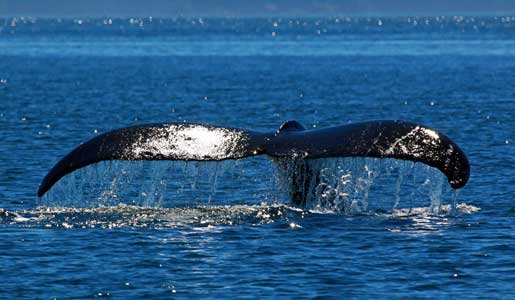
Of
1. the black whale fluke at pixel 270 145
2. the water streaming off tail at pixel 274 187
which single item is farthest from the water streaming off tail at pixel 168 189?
the black whale fluke at pixel 270 145

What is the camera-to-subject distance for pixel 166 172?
23188 millimetres

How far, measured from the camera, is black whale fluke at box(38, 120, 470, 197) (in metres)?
13.3

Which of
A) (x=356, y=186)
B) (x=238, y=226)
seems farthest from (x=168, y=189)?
(x=238, y=226)

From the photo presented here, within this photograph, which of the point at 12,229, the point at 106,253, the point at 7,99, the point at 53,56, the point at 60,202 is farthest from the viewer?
the point at 53,56

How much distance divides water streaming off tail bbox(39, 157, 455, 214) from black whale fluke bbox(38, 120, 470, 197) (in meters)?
0.44

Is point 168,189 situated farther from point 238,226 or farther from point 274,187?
point 238,226

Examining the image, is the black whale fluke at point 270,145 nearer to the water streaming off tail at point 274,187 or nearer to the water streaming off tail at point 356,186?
the water streaming off tail at point 274,187

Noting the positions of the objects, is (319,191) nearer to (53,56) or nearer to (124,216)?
(124,216)

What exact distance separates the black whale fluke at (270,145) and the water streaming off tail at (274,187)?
0.44 m

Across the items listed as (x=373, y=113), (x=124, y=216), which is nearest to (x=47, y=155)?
(x=124, y=216)

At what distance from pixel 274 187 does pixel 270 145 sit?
5448mm

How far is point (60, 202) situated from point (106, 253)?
3.51 metres

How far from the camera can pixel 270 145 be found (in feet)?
46.4

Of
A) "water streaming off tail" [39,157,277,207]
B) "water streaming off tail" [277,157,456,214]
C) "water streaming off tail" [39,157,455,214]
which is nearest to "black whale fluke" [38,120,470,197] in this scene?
"water streaming off tail" [39,157,455,214]
